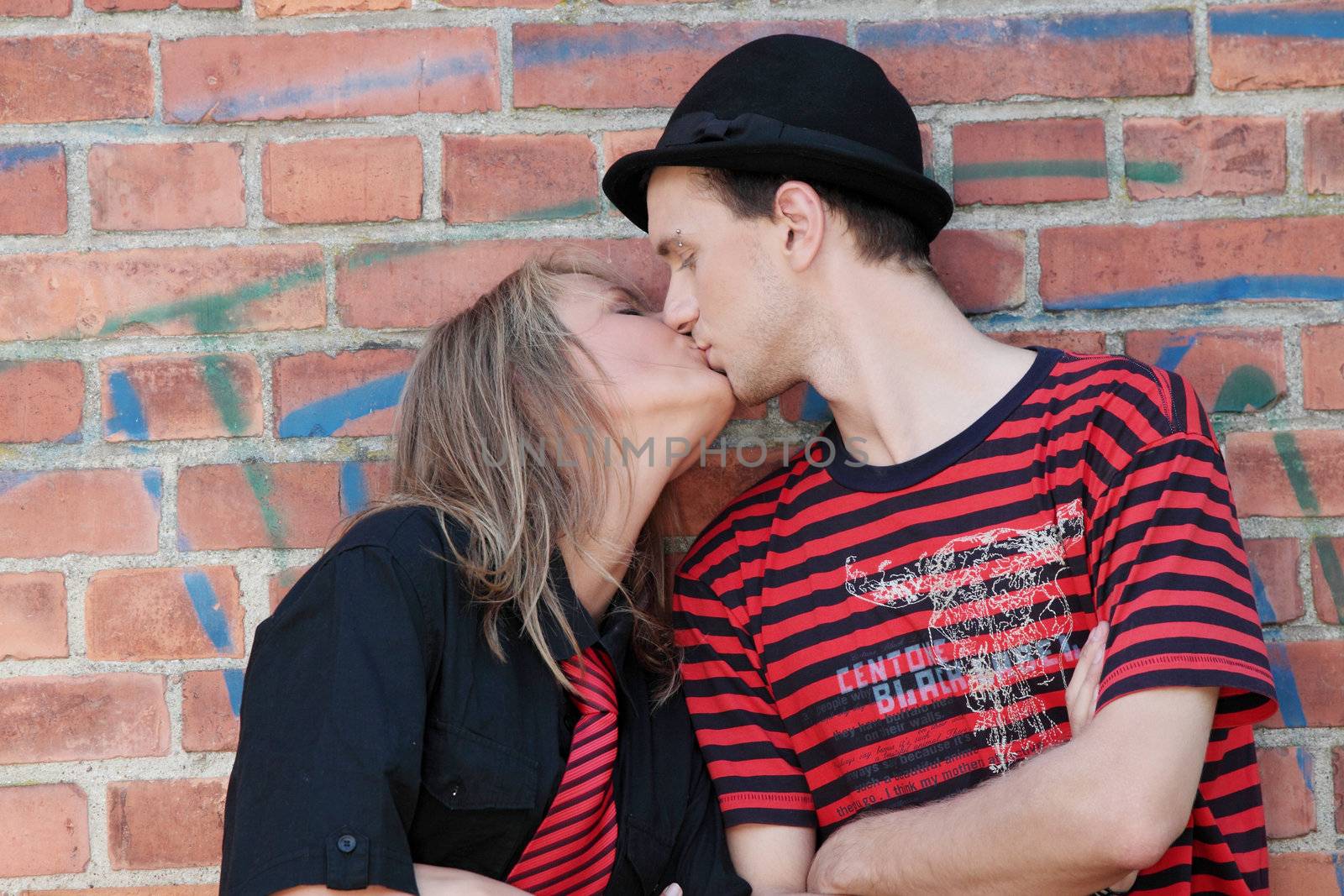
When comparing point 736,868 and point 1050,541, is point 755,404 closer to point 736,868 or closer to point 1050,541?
point 1050,541

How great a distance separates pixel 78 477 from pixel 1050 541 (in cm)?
150

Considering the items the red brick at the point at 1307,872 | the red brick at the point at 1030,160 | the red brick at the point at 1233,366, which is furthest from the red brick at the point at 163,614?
the red brick at the point at 1307,872

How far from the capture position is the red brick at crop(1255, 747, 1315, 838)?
5.75 feet

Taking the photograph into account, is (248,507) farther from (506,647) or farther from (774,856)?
(774,856)

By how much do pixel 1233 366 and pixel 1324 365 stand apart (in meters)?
0.14

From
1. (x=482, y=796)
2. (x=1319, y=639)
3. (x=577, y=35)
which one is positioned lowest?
(x=482, y=796)

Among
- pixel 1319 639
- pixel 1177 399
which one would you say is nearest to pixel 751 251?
pixel 1177 399

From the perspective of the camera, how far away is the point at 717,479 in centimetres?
188

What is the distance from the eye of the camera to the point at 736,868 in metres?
1.64

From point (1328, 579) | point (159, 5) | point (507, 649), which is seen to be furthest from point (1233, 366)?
point (159, 5)

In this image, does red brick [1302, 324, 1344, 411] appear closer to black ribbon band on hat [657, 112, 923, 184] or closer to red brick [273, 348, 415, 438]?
black ribbon band on hat [657, 112, 923, 184]

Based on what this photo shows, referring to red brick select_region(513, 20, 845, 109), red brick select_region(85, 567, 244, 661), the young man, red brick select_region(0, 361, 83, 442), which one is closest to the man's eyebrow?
the young man

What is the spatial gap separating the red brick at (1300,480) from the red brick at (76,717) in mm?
1794

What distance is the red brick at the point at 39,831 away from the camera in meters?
1.77
